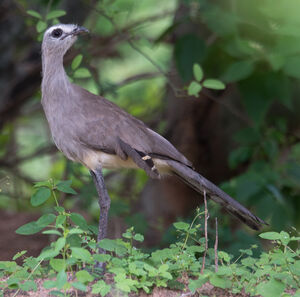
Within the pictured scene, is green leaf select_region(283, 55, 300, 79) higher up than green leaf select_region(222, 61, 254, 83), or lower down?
higher up

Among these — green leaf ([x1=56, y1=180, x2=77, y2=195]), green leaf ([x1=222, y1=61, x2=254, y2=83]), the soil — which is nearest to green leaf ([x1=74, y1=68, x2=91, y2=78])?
green leaf ([x1=222, y1=61, x2=254, y2=83])

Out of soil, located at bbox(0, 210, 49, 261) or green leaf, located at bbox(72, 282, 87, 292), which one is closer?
green leaf, located at bbox(72, 282, 87, 292)

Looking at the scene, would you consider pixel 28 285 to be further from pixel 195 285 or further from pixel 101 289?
pixel 195 285

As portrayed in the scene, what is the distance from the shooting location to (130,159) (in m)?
3.90

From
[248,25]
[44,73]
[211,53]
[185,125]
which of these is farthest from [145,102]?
[44,73]

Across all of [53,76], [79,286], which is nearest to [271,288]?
[79,286]

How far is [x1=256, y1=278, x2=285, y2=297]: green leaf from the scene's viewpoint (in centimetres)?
286

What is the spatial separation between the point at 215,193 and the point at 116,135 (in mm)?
727

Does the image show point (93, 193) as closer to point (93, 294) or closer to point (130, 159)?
point (130, 159)

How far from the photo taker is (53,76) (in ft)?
13.4

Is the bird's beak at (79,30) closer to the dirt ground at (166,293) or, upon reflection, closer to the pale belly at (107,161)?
the pale belly at (107,161)

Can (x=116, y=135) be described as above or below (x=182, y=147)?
above

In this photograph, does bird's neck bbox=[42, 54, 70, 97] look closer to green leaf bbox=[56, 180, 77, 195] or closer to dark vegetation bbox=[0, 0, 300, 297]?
dark vegetation bbox=[0, 0, 300, 297]

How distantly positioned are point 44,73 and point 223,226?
72.3 inches
